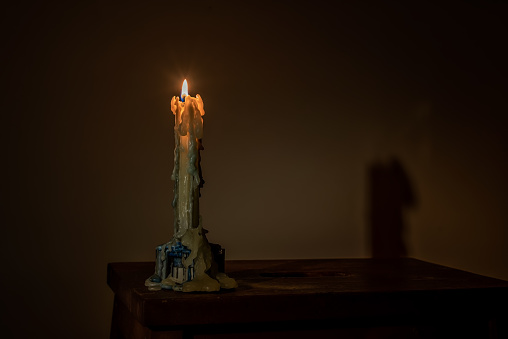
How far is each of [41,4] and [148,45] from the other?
0.23 meters

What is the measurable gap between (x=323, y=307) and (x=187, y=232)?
0.21m

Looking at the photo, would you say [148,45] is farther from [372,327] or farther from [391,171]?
[372,327]

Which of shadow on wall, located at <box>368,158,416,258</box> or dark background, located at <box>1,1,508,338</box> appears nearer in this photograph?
dark background, located at <box>1,1,508,338</box>

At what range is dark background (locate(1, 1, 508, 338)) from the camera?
1.16 m

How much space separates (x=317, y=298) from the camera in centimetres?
76

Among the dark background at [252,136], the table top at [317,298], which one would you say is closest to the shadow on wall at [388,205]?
the dark background at [252,136]

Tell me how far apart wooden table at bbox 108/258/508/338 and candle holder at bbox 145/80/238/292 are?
0.03 m

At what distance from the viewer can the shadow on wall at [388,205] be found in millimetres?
1371

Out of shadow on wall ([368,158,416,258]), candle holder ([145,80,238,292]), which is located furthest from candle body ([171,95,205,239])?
shadow on wall ([368,158,416,258])

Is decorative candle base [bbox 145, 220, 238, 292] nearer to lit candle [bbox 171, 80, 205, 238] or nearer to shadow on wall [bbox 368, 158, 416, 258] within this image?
lit candle [bbox 171, 80, 205, 238]

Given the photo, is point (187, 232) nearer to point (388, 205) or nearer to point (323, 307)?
point (323, 307)

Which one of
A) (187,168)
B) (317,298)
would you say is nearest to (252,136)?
(187,168)

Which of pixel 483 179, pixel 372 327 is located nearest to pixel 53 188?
pixel 372 327

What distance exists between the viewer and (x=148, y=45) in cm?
123
